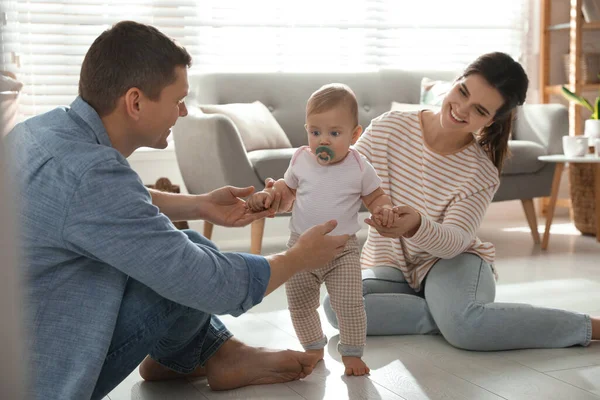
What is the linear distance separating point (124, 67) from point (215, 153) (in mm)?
2159

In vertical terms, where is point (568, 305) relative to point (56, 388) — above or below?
below

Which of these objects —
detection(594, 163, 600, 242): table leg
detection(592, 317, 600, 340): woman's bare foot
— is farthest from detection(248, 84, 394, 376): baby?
detection(594, 163, 600, 242): table leg

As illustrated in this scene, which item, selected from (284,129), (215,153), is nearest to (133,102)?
(215,153)

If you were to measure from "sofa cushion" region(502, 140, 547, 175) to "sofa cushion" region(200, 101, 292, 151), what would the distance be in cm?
113

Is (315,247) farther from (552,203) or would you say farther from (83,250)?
(552,203)

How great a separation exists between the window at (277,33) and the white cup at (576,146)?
3.95 ft

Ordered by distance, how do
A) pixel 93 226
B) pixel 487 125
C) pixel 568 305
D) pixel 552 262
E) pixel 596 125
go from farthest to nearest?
pixel 596 125 → pixel 552 262 → pixel 568 305 → pixel 487 125 → pixel 93 226

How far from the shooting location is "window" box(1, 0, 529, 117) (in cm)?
417

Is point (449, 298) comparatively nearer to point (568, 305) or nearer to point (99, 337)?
point (568, 305)

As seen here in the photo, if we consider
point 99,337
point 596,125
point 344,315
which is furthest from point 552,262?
point 99,337

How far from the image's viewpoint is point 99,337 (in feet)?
4.00

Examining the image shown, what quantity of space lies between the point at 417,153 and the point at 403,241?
254 mm

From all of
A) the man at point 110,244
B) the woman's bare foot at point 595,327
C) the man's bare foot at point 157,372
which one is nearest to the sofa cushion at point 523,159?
the woman's bare foot at point 595,327

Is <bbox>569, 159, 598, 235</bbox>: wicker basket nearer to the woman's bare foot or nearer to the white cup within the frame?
the white cup
